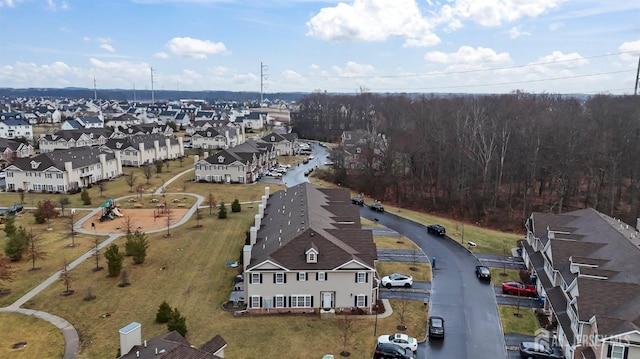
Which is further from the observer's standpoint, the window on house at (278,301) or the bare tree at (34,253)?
the bare tree at (34,253)

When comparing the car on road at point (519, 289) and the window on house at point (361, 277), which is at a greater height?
the window on house at point (361, 277)

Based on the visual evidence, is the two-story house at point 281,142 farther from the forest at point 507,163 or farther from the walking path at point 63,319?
the walking path at point 63,319

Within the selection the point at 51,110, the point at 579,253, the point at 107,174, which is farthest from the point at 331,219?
the point at 51,110

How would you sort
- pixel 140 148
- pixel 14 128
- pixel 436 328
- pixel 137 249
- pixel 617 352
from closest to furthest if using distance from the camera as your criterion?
pixel 617 352
pixel 436 328
pixel 137 249
pixel 140 148
pixel 14 128

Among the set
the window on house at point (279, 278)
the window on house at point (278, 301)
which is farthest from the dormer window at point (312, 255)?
the window on house at point (278, 301)

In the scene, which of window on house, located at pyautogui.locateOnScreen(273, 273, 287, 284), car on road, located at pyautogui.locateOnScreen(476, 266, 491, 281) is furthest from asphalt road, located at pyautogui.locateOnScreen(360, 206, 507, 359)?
window on house, located at pyautogui.locateOnScreen(273, 273, 287, 284)

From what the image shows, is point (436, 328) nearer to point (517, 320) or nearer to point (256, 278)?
point (517, 320)

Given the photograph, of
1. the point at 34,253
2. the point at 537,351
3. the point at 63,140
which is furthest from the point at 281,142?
the point at 537,351
